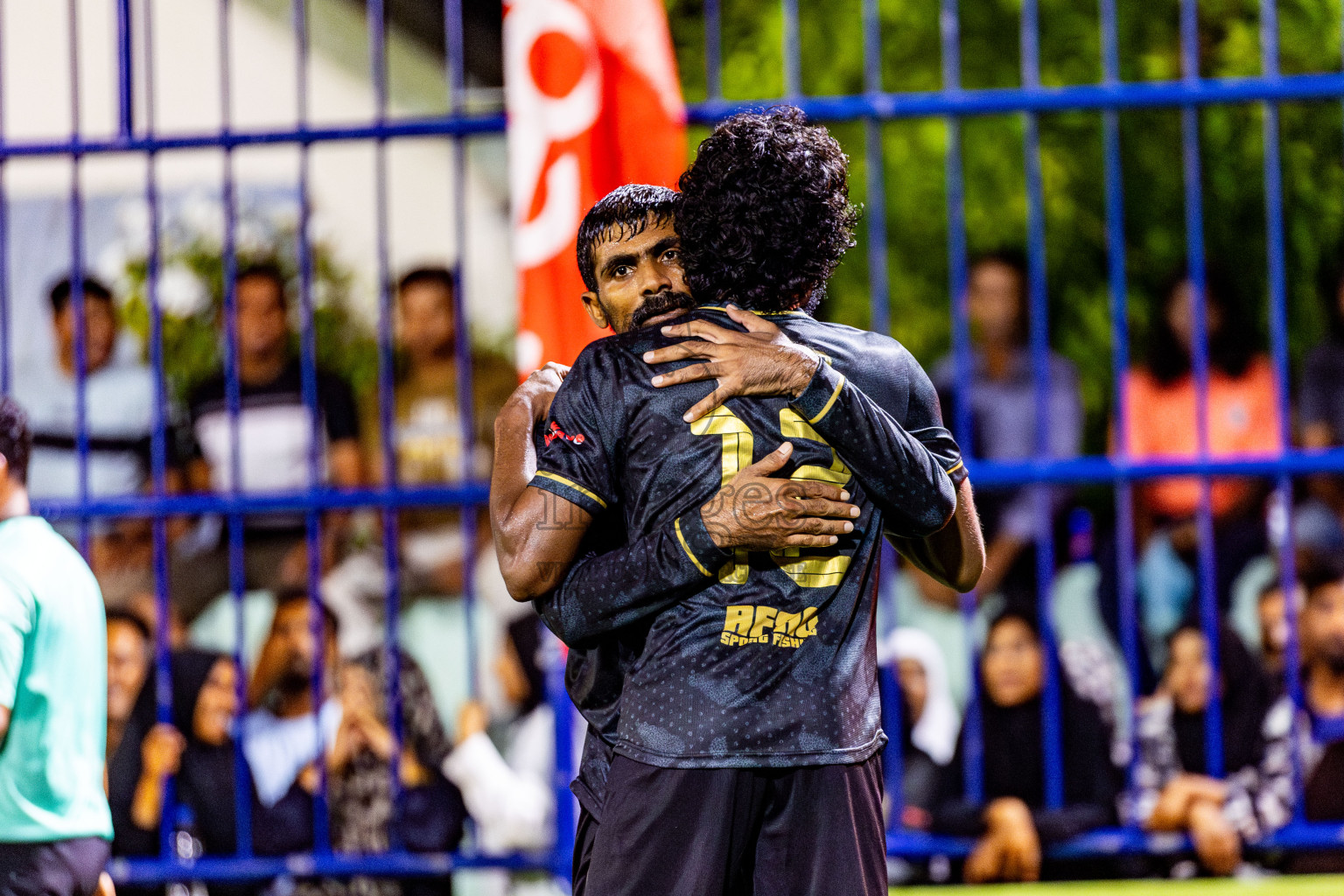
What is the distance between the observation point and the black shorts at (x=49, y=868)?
2506mm

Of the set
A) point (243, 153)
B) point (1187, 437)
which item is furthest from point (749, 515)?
point (243, 153)

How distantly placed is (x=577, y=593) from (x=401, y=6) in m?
5.19

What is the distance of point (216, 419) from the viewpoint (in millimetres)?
4449

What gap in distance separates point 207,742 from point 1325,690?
3.06m

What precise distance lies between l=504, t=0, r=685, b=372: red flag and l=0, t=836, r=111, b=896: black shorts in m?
1.30

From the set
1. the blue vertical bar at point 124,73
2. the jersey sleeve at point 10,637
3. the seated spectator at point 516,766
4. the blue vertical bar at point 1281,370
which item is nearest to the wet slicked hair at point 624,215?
the jersey sleeve at point 10,637

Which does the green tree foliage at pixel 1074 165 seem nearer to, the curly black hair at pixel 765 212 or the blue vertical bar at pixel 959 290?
the blue vertical bar at pixel 959 290

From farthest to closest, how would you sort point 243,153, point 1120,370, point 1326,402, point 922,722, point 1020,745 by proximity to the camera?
1. point 243,153
2. point 1326,402
3. point 922,722
4. point 1020,745
5. point 1120,370

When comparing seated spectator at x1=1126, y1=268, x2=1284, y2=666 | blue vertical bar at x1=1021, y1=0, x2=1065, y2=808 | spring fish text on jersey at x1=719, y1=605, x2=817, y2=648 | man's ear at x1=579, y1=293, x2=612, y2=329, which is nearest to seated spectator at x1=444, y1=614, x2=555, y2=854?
blue vertical bar at x1=1021, y1=0, x2=1065, y2=808

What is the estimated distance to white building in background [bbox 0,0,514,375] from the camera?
5.91 m

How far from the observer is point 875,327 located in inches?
126

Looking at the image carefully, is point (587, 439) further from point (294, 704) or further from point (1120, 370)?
point (294, 704)

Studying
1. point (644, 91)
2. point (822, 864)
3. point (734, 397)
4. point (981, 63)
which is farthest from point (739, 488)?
point (981, 63)

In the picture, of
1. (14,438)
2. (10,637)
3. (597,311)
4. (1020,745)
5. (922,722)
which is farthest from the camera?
(922,722)
